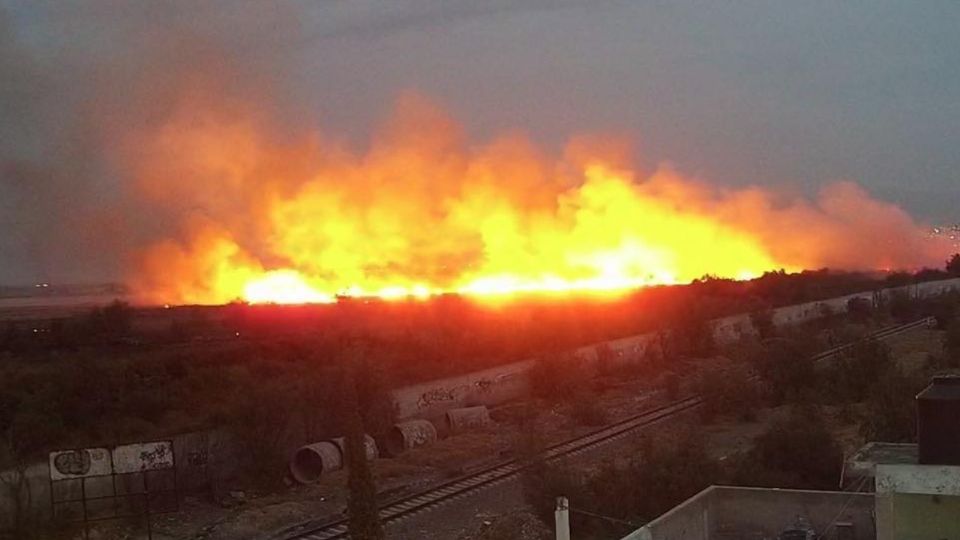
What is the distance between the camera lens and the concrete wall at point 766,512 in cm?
1315

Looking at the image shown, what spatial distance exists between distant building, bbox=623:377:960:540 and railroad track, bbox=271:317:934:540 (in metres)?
4.76

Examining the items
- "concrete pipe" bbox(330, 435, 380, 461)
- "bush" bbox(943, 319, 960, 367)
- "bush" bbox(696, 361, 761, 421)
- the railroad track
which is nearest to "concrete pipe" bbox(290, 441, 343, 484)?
"concrete pipe" bbox(330, 435, 380, 461)

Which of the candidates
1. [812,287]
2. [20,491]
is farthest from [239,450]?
[812,287]

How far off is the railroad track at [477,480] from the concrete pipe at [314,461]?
310 centimetres

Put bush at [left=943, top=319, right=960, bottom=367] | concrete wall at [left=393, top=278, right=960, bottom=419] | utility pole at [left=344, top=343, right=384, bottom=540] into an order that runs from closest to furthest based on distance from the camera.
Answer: utility pole at [left=344, top=343, right=384, bottom=540], concrete wall at [left=393, top=278, right=960, bottom=419], bush at [left=943, top=319, right=960, bottom=367]

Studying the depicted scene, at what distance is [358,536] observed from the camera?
11.7m

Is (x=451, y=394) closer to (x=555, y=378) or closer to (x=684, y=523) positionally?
(x=555, y=378)

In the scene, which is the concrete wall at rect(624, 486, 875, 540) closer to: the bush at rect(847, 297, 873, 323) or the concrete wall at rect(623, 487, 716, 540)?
the concrete wall at rect(623, 487, 716, 540)

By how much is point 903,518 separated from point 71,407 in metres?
21.4

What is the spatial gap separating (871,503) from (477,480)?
26.1 feet

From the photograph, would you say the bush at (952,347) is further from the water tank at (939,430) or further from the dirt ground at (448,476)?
the water tank at (939,430)

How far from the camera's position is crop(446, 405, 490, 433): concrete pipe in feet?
82.8

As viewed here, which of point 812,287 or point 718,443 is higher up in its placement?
point 812,287

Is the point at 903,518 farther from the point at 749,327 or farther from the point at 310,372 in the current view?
the point at 749,327
